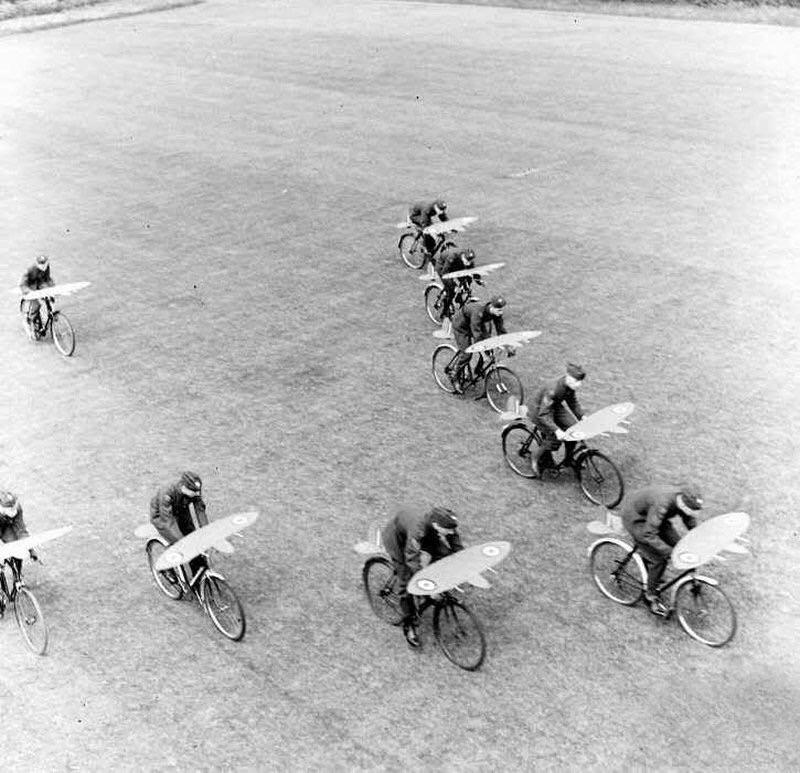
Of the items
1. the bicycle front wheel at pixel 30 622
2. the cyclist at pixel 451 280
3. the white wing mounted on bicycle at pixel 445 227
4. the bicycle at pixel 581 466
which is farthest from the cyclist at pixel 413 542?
the white wing mounted on bicycle at pixel 445 227

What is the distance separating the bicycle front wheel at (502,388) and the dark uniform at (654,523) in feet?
14.8

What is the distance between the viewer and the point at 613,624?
9.80 metres

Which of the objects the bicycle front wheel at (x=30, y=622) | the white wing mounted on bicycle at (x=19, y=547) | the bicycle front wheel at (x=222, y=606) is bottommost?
the bicycle front wheel at (x=30, y=622)

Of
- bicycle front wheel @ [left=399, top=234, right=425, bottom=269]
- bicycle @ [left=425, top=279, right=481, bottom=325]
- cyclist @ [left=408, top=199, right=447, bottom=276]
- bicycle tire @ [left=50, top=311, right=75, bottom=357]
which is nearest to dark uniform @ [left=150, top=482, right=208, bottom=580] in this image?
bicycle @ [left=425, top=279, right=481, bottom=325]

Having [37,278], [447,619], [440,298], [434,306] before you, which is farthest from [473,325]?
[37,278]

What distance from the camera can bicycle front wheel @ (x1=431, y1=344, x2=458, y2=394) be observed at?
48.2 ft

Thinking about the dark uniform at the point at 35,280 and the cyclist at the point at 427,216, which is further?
the cyclist at the point at 427,216

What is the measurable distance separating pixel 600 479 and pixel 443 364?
381 centimetres

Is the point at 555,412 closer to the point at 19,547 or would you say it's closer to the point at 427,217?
the point at 19,547

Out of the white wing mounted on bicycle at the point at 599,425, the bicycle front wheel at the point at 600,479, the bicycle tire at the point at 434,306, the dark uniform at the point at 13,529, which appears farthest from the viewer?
the bicycle tire at the point at 434,306

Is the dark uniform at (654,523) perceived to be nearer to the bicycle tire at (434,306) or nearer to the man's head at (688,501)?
the man's head at (688,501)

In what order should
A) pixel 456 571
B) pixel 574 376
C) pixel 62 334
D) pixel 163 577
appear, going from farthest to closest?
pixel 62 334
pixel 574 376
pixel 163 577
pixel 456 571

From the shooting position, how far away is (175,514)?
10.1 meters

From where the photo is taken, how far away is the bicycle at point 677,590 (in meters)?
9.44
